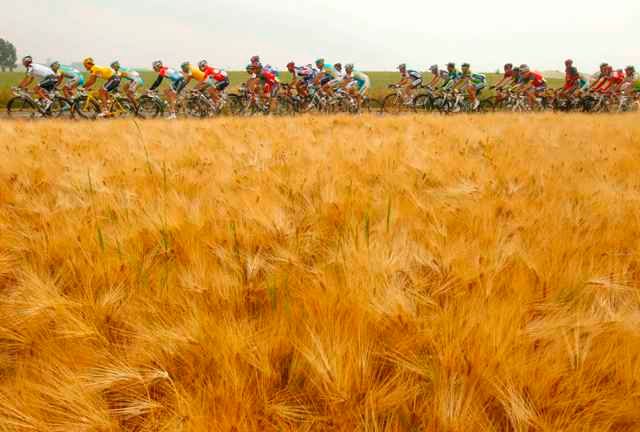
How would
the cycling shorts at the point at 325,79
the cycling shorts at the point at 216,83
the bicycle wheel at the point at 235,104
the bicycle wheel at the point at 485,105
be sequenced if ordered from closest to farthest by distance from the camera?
1. the cycling shorts at the point at 216,83
2. the bicycle wheel at the point at 235,104
3. the cycling shorts at the point at 325,79
4. the bicycle wheel at the point at 485,105

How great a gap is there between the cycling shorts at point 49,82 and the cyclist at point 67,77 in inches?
6.0

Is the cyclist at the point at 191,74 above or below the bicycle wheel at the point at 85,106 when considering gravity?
above

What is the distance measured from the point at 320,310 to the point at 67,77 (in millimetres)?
16399

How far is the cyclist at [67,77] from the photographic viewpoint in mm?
12969

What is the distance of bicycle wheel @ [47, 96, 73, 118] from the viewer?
12.7 meters

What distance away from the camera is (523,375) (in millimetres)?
811

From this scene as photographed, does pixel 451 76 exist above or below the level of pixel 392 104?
above

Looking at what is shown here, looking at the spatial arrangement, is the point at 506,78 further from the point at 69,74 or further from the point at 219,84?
the point at 69,74

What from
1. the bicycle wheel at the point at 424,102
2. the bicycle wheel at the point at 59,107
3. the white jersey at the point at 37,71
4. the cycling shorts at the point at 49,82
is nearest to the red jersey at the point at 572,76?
the bicycle wheel at the point at 424,102

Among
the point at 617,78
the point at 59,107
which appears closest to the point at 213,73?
the point at 59,107

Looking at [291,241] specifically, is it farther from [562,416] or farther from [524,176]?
[524,176]

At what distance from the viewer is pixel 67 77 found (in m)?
A: 13.3

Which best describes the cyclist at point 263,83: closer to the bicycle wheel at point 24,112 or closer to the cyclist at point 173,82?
the cyclist at point 173,82

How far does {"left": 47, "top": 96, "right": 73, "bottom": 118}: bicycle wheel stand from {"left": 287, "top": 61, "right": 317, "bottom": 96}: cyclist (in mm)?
8415
